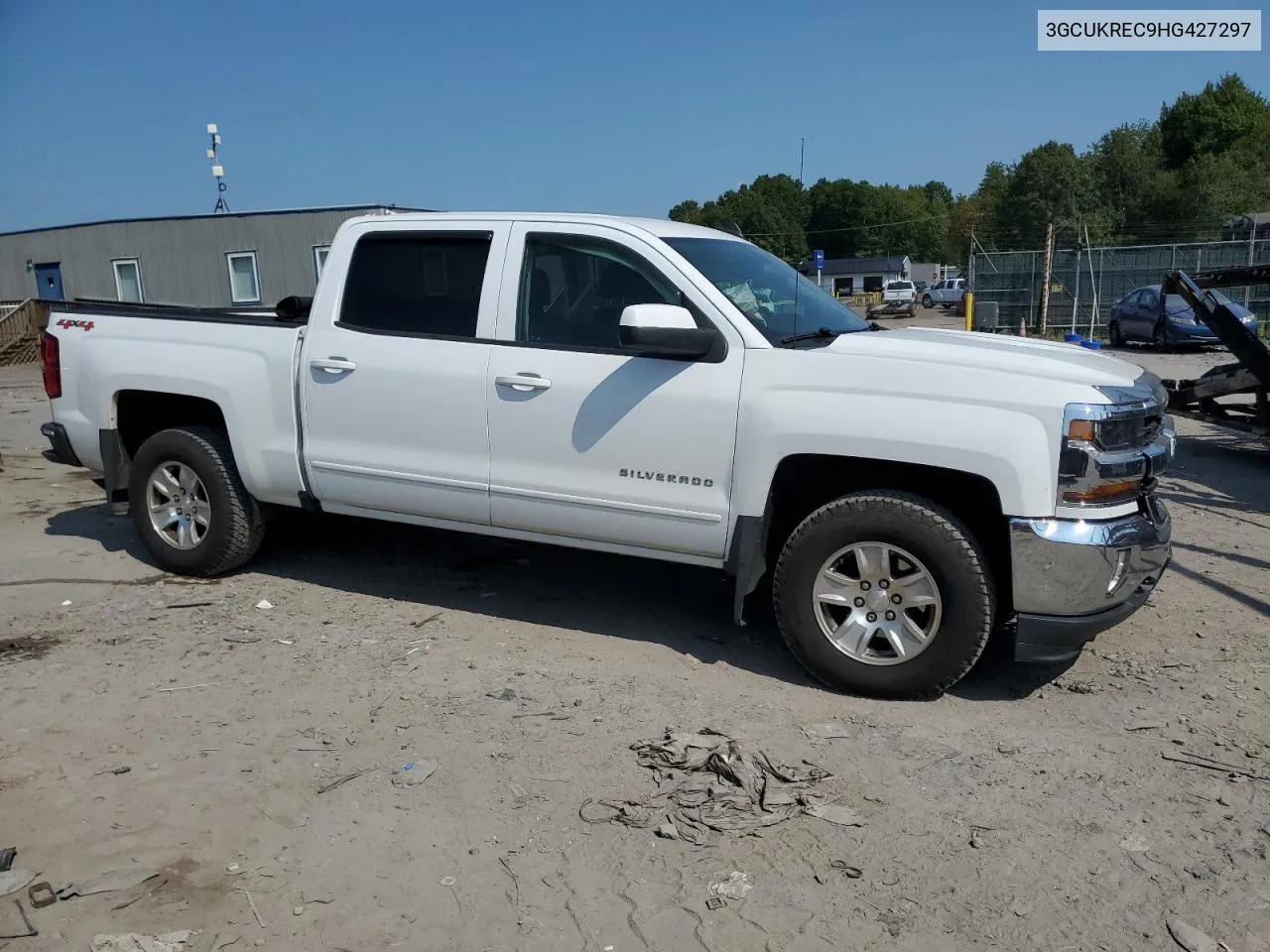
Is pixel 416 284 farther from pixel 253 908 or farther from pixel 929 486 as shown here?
pixel 253 908

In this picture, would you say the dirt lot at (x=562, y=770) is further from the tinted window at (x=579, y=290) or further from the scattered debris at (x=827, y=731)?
the tinted window at (x=579, y=290)

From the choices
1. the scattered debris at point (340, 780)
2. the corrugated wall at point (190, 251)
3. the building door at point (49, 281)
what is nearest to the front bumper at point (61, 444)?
the scattered debris at point (340, 780)

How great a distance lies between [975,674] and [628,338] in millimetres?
2177

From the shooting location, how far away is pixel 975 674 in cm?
464

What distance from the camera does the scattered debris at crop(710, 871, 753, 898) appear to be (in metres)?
3.00

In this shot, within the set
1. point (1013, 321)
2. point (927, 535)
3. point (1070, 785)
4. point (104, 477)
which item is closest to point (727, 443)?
point (927, 535)

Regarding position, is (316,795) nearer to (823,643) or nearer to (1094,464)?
(823,643)

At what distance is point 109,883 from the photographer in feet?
10.0

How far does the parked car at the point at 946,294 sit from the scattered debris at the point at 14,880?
5111cm

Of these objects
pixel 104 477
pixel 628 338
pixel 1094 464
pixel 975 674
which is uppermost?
pixel 628 338

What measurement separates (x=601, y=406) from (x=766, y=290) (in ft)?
3.33

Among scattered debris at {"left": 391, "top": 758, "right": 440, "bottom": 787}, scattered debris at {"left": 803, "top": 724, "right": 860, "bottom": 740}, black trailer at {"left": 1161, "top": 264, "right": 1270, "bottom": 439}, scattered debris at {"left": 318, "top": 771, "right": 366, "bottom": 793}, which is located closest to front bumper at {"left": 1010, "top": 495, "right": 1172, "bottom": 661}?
scattered debris at {"left": 803, "top": 724, "right": 860, "bottom": 740}

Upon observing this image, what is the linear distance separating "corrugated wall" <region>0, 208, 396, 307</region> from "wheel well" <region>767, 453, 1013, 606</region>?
23.4 meters

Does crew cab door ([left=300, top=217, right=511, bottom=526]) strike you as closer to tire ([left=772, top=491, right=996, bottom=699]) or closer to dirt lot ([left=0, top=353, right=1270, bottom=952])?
dirt lot ([left=0, top=353, right=1270, bottom=952])
